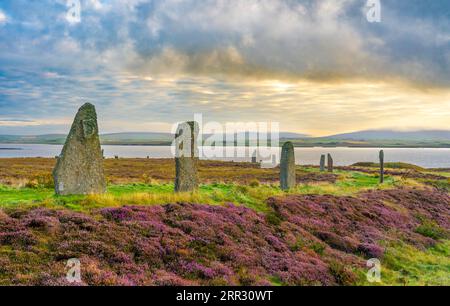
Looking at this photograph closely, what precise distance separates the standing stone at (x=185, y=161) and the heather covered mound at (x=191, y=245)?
4.43m

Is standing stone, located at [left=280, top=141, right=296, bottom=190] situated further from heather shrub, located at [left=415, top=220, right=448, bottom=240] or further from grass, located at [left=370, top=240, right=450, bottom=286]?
grass, located at [left=370, top=240, right=450, bottom=286]

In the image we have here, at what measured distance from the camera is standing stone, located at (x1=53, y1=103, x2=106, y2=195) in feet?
61.3

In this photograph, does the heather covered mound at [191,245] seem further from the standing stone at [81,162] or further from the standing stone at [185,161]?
the standing stone at [185,161]

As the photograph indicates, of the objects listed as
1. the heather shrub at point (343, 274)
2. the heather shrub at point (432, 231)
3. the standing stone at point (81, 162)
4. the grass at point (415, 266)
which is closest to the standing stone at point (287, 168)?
the heather shrub at point (432, 231)

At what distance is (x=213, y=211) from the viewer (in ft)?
59.2

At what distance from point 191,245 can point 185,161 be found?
9471mm

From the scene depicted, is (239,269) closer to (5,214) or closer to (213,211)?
(213,211)

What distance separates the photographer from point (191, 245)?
45.8 ft

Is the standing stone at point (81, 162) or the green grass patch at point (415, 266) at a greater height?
the standing stone at point (81, 162)

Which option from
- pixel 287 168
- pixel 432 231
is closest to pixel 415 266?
pixel 432 231

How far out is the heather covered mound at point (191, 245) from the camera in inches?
439
